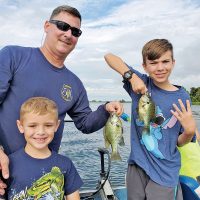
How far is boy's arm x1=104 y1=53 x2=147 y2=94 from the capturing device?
3422 mm

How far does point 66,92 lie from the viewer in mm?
3508

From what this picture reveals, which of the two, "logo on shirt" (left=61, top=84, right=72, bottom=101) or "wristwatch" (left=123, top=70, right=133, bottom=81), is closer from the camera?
"logo on shirt" (left=61, top=84, right=72, bottom=101)

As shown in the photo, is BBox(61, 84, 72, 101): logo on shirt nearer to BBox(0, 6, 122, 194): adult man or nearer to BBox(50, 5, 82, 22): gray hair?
BBox(0, 6, 122, 194): adult man

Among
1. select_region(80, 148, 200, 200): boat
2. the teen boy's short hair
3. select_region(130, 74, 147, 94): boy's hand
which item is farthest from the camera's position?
select_region(80, 148, 200, 200): boat

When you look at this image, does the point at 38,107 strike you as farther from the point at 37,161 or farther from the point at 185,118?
the point at 185,118

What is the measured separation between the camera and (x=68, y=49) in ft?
11.7

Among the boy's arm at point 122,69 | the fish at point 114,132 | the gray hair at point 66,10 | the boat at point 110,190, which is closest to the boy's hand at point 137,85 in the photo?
the boy's arm at point 122,69

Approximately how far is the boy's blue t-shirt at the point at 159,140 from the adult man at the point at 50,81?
422 mm

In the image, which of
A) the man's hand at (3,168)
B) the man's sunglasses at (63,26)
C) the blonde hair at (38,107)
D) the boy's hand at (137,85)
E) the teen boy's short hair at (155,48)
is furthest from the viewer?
the teen boy's short hair at (155,48)

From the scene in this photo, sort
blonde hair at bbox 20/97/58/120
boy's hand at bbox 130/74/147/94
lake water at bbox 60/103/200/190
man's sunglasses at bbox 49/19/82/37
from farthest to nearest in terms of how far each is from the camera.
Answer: lake water at bbox 60/103/200/190, man's sunglasses at bbox 49/19/82/37, boy's hand at bbox 130/74/147/94, blonde hair at bbox 20/97/58/120

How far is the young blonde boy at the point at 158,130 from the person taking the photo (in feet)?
11.6

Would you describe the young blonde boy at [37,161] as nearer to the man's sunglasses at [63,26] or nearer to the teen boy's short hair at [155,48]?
the man's sunglasses at [63,26]

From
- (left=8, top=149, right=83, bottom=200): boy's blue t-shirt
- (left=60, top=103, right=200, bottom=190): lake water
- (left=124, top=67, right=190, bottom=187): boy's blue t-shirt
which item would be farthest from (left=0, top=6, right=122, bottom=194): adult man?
(left=60, top=103, right=200, bottom=190): lake water

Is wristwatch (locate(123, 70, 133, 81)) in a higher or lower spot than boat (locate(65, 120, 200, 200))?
higher
